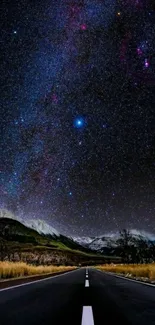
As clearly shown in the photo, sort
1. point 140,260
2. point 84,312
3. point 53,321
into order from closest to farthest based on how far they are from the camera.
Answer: point 53,321, point 84,312, point 140,260

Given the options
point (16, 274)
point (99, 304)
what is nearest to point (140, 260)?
point (16, 274)

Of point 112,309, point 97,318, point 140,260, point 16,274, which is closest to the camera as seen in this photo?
point 97,318

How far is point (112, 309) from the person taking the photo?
7.37 meters

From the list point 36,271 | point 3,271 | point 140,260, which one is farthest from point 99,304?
point 140,260

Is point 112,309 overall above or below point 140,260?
above

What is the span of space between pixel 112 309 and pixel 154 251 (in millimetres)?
82181

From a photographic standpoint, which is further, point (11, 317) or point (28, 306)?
point (28, 306)

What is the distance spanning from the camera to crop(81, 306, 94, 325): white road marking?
5672 mm

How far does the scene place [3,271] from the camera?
1881 centimetres

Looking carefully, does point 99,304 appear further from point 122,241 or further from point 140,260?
point 122,241

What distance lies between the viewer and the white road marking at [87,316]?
567 centimetres

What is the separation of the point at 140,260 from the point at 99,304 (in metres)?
74.9

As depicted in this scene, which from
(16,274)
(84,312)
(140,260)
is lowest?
(140,260)

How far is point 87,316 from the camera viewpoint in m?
6.32
